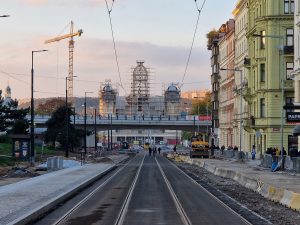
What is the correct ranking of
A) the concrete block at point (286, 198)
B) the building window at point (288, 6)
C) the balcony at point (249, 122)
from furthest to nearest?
the balcony at point (249, 122) < the building window at point (288, 6) < the concrete block at point (286, 198)

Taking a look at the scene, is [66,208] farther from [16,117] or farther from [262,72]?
[16,117]

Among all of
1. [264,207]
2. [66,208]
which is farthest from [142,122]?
[66,208]

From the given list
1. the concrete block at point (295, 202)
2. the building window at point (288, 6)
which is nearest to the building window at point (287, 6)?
the building window at point (288, 6)

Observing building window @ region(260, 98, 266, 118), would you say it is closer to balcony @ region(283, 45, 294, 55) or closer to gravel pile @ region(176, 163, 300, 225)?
balcony @ region(283, 45, 294, 55)

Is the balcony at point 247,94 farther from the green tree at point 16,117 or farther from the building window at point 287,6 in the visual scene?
the green tree at point 16,117

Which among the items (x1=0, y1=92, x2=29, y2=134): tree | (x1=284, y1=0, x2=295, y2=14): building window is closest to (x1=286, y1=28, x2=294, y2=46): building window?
(x1=284, y1=0, x2=295, y2=14): building window

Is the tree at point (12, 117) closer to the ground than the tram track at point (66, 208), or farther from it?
farther from it

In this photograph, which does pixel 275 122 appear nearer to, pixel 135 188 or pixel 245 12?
pixel 245 12

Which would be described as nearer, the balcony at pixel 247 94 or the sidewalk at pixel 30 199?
the sidewalk at pixel 30 199

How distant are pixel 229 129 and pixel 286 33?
38.3 meters

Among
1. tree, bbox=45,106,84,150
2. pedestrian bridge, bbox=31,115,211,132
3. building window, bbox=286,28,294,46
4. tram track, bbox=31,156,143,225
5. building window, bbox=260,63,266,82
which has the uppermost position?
building window, bbox=286,28,294,46

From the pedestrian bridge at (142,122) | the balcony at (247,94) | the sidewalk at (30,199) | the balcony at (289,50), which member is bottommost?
the sidewalk at (30,199)

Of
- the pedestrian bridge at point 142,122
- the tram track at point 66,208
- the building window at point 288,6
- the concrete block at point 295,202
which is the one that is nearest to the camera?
the tram track at point 66,208

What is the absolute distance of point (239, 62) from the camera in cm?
9844
